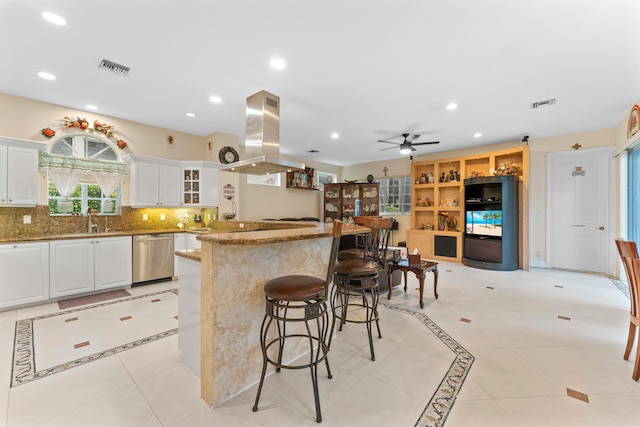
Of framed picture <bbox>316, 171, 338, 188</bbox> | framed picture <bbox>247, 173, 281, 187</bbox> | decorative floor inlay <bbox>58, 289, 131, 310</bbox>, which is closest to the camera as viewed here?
decorative floor inlay <bbox>58, 289, 131, 310</bbox>

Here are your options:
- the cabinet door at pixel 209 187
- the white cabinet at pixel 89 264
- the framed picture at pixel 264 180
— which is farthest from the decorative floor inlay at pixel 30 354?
the framed picture at pixel 264 180

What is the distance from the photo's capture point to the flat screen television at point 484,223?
18.7 feet

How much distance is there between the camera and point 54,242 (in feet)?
11.7

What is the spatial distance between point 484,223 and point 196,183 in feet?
20.3

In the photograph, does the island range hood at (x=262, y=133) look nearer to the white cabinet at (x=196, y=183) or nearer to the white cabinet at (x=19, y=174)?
the white cabinet at (x=196, y=183)

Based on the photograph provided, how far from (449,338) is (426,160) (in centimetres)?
557

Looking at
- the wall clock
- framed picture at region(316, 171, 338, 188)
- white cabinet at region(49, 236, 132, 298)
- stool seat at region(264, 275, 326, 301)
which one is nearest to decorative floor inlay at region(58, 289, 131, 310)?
white cabinet at region(49, 236, 132, 298)

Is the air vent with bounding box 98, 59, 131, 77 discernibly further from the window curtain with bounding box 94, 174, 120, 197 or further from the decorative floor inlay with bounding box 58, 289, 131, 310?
the decorative floor inlay with bounding box 58, 289, 131, 310

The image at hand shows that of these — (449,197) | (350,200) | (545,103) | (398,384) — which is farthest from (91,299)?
(449,197)

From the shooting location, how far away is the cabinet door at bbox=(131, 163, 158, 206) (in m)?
4.55

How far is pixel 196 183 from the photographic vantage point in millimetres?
5145

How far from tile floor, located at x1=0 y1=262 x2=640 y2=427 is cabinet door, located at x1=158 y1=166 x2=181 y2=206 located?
2.40m

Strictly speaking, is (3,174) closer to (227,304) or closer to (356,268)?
(227,304)

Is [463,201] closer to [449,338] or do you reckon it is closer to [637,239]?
[637,239]
